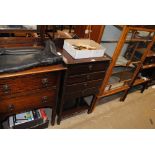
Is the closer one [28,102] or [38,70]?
[38,70]

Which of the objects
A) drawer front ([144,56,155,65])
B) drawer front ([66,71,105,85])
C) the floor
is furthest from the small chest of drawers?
drawer front ([144,56,155,65])

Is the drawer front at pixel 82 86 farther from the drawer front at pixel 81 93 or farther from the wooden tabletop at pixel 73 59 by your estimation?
the wooden tabletop at pixel 73 59

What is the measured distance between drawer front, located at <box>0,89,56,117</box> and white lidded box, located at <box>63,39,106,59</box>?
46 centimetres

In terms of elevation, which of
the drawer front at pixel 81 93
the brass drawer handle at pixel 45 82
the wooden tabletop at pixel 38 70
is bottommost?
the drawer front at pixel 81 93

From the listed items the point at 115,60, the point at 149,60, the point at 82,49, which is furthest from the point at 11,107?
the point at 149,60

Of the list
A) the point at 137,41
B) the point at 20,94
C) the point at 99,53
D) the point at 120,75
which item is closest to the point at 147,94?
the point at 120,75

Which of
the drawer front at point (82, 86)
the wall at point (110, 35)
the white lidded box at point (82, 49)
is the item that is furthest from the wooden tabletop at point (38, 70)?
the wall at point (110, 35)

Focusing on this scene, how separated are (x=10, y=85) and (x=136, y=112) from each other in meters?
2.14

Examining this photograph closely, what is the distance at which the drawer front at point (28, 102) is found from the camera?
62.8 inches

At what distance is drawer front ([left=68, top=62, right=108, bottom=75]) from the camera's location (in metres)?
1.76

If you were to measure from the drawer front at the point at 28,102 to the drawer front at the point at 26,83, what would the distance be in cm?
9

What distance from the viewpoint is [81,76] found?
6.23ft

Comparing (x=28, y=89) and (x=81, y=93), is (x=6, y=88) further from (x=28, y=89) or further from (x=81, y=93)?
(x=81, y=93)

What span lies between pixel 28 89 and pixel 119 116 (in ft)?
5.30
